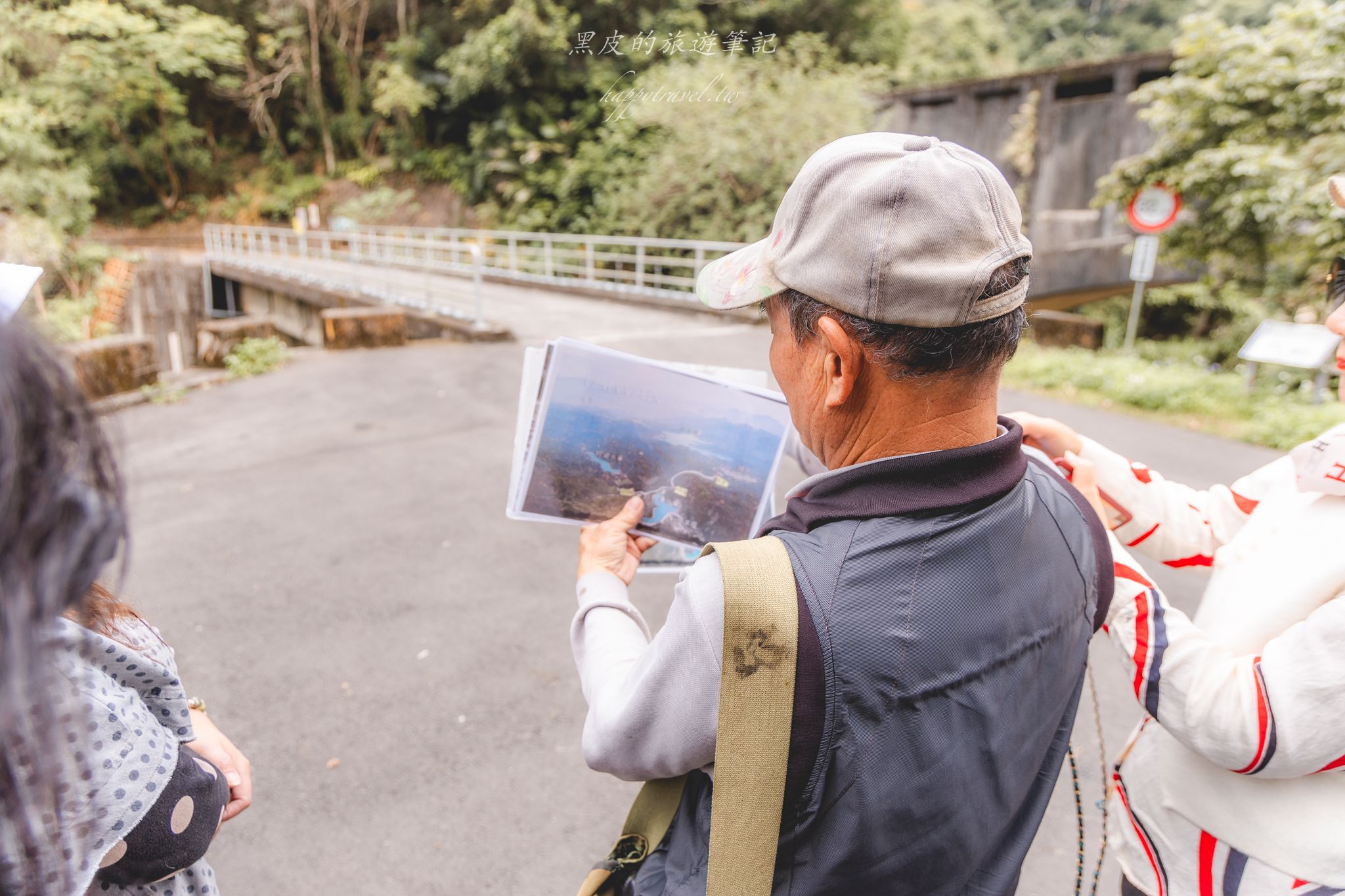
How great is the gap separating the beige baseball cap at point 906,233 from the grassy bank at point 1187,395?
653 centimetres

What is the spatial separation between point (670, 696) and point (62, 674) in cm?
56

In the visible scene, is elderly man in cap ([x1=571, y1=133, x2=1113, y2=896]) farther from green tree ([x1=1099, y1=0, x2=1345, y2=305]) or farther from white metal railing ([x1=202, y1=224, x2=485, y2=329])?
white metal railing ([x1=202, y1=224, x2=485, y2=329])

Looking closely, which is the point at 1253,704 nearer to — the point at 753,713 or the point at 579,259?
the point at 753,713

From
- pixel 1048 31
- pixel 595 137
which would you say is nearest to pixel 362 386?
pixel 595 137

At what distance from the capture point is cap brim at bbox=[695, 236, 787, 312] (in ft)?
3.26

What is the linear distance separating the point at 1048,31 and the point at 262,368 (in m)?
35.1

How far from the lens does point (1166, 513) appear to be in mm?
1415

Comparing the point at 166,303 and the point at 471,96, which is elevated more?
the point at 471,96

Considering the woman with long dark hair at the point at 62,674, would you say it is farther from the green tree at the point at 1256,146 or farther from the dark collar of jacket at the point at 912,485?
the green tree at the point at 1256,146

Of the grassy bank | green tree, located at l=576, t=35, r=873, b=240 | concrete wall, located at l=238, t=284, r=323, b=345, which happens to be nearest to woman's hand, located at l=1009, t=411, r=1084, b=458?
the grassy bank

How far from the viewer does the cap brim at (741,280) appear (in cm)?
99

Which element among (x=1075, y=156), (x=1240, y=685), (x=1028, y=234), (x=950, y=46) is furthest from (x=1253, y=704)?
(x=950, y=46)

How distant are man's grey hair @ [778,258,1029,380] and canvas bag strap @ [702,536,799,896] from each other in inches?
9.9

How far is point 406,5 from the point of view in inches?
1016
